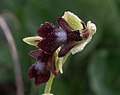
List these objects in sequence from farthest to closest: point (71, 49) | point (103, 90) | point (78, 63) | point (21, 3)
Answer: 1. point (21, 3)
2. point (78, 63)
3. point (103, 90)
4. point (71, 49)

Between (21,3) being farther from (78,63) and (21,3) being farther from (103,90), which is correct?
(103,90)

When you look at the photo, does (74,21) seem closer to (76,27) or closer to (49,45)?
(76,27)

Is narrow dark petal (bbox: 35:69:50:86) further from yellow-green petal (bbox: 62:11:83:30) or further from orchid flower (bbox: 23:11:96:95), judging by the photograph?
yellow-green petal (bbox: 62:11:83:30)

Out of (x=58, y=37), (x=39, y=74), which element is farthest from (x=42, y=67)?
(x=58, y=37)

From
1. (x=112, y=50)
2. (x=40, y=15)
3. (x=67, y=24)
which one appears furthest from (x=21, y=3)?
(x=67, y=24)

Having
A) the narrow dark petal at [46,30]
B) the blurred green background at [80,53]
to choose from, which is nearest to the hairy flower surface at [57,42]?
the narrow dark petal at [46,30]

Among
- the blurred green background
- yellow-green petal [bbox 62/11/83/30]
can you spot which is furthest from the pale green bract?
the blurred green background

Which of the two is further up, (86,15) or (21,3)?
(21,3)
